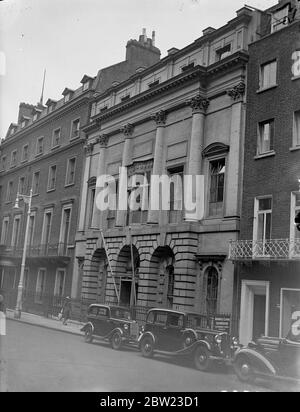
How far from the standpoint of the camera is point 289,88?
15383 mm

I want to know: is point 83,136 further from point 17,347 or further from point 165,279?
point 17,347

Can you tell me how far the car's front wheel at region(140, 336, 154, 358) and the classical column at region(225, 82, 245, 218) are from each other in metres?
5.15

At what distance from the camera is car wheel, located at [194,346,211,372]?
35.5 ft

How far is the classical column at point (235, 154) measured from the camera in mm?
16172

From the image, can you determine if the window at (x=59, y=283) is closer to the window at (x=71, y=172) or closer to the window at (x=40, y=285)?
the window at (x=40, y=285)

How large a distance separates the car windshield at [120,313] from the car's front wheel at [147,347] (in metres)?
2.39

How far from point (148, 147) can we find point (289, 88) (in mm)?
7091

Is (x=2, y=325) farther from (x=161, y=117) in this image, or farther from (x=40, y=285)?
(x=161, y=117)

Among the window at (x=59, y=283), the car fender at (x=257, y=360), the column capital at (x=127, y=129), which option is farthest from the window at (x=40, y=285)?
the car fender at (x=257, y=360)

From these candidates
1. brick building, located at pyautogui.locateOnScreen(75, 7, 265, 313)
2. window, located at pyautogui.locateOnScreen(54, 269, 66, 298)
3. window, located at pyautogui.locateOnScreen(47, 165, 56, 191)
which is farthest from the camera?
window, located at pyautogui.locateOnScreen(47, 165, 56, 191)

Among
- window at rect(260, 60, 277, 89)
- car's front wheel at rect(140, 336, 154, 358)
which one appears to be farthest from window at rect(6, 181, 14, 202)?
window at rect(260, 60, 277, 89)

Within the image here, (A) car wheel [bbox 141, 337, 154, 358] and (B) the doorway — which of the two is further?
(B) the doorway

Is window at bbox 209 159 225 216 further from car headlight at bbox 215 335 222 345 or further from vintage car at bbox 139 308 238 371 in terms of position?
car headlight at bbox 215 335 222 345

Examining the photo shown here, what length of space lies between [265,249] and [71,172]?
1230 centimetres
